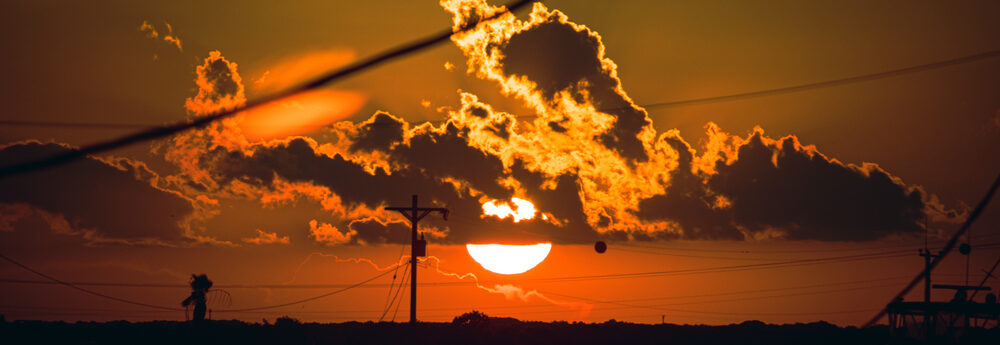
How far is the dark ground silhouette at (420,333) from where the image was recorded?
60.8 metres

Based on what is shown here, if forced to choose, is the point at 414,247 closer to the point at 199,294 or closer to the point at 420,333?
the point at 420,333

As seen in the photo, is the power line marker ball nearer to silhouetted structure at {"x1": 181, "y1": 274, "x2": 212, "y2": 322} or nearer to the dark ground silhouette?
A: the dark ground silhouette

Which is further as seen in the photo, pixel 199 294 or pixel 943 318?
pixel 199 294

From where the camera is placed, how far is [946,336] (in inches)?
1526

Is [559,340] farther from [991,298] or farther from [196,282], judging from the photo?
[196,282]

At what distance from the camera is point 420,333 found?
61.0 m

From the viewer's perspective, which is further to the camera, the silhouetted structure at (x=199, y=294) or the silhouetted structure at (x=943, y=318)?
the silhouetted structure at (x=199, y=294)

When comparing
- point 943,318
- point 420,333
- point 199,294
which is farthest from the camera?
point 199,294

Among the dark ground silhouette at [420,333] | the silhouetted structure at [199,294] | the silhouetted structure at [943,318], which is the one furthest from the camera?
the silhouetted structure at [199,294]

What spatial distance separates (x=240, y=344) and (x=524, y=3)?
49863mm

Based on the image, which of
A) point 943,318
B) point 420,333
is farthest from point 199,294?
point 943,318

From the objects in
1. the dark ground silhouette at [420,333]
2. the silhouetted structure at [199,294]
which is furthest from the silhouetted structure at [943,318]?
the silhouetted structure at [199,294]

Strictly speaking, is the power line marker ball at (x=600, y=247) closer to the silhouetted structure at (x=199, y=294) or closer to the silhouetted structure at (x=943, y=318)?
the silhouetted structure at (x=943, y=318)

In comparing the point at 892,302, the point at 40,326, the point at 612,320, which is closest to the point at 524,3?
the point at 892,302
